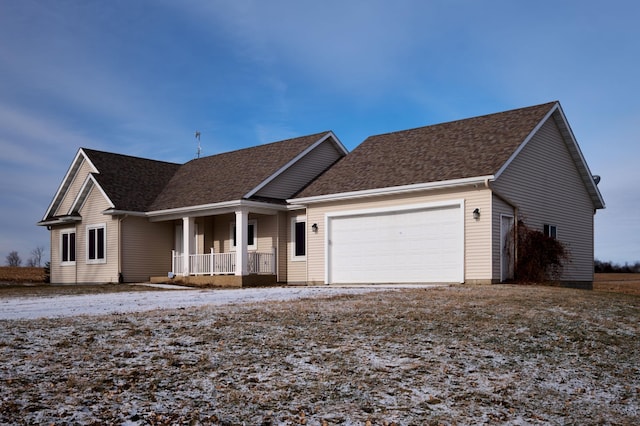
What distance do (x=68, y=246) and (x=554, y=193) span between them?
21822 millimetres

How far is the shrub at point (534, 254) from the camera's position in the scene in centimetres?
1894

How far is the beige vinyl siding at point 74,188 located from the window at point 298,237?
10.9m

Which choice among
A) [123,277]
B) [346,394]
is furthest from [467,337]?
[123,277]

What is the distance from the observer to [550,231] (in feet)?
70.6

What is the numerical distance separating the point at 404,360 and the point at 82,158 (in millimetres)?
26076

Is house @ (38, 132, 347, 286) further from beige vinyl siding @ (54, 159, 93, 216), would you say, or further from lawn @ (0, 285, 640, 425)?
lawn @ (0, 285, 640, 425)

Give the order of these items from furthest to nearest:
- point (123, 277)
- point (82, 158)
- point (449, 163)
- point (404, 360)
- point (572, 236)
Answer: point (82, 158), point (123, 277), point (572, 236), point (449, 163), point (404, 360)

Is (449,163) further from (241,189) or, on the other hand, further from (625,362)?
(625,362)

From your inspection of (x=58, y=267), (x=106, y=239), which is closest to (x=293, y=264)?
(x=106, y=239)

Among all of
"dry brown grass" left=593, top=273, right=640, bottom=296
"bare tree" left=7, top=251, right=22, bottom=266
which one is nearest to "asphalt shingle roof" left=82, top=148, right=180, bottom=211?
"dry brown grass" left=593, top=273, right=640, bottom=296

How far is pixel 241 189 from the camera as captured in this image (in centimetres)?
2425

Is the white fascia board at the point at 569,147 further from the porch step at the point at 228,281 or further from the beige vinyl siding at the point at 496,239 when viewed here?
the porch step at the point at 228,281

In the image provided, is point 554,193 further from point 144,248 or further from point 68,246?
point 68,246

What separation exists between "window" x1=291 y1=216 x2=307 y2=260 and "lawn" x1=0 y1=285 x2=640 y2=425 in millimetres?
13685
